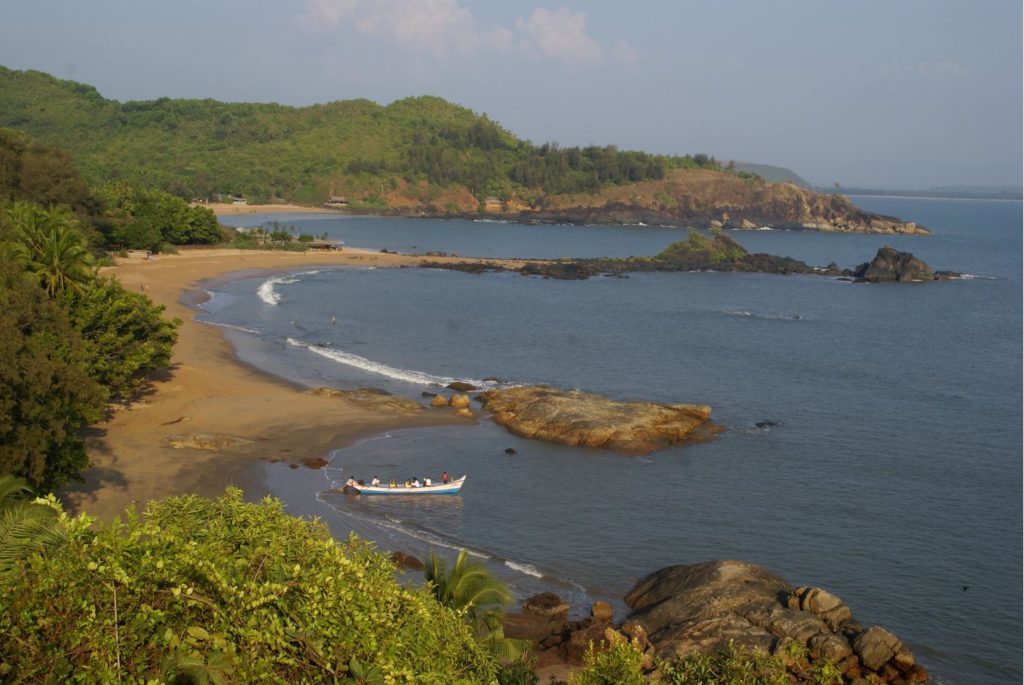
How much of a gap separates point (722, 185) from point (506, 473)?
17489cm

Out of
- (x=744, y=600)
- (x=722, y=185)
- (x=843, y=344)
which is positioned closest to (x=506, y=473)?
(x=744, y=600)

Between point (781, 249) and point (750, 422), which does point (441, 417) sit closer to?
point (750, 422)

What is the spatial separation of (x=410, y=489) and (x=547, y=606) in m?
8.83

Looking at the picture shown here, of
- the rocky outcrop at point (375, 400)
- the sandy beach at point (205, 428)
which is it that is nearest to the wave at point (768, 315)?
the rocky outcrop at point (375, 400)

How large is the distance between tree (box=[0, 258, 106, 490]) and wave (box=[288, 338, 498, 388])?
71.2 feet

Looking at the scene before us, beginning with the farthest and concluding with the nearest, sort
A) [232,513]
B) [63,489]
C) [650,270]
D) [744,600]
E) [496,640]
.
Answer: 1. [650,270]
2. [63,489]
3. [744,600]
4. [496,640]
5. [232,513]

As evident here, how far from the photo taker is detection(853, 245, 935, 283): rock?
98.8 metres

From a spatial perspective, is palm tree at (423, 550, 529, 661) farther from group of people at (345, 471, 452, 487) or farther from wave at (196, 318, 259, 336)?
wave at (196, 318, 259, 336)

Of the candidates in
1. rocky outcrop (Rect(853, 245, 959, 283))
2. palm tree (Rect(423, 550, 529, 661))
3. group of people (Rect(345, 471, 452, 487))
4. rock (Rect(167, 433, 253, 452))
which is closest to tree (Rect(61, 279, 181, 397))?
rock (Rect(167, 433, 253, 452))

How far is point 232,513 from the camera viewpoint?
12.4m

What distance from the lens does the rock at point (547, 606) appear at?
22.5 m

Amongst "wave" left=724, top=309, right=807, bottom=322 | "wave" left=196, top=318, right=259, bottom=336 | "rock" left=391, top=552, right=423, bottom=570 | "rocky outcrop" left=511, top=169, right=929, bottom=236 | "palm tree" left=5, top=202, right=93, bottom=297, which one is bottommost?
"rock" left=391, top=552, right=423, bottom=570

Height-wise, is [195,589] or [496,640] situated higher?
[195,589]

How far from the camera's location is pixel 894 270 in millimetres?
99312
